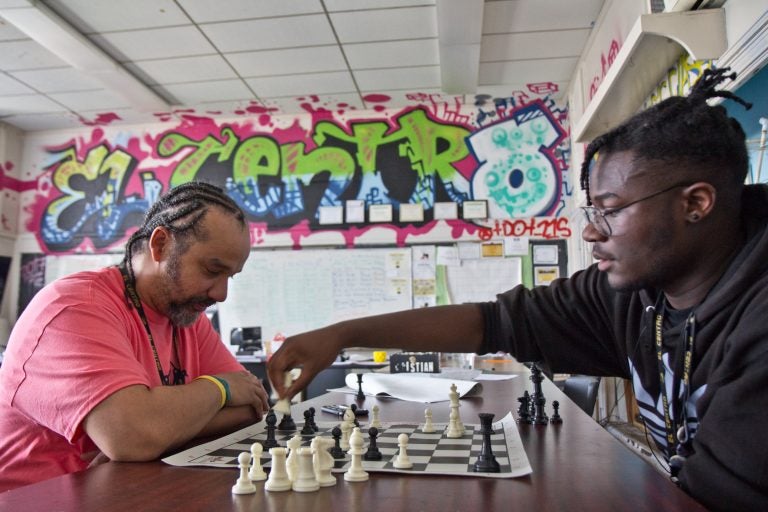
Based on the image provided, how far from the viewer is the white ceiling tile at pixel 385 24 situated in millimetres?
4320

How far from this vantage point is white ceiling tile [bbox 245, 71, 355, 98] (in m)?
5.41

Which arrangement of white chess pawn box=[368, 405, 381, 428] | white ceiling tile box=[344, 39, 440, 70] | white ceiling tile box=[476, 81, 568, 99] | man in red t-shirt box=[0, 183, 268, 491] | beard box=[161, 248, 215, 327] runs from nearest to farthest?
man in red t-shirt box=[0, 183, 268, 491], white chess pawn box=[368, 405, 381, 428], beard box=[161, 248, 215, 327], white ceiling tile box=[344, 39, 440, 70], white ceiling tile box=[476, 81, 568, 99]

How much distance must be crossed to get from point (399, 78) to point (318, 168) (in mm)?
1273

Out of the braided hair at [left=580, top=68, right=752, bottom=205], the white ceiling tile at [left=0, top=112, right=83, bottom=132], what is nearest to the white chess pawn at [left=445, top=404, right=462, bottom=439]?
the braided hair at [left=580, top=68, right=752, bottom=205]

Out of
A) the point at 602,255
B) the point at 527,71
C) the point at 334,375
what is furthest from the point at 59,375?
the point at 527,71

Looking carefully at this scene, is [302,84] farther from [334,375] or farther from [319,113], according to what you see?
[334,375]

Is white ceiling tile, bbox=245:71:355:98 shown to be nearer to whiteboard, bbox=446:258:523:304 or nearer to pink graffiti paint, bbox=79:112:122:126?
pink graffiti paint, bbox=79:112:122:126

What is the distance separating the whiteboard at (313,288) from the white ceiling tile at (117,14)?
8.00 ft

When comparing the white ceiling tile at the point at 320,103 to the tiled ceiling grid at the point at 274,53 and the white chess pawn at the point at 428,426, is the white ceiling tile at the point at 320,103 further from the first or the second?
the white chess pawn at the point at 428,426

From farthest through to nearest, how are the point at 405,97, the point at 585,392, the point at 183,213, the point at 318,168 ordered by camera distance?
the point at 318,168, the point at 405,97, the point at 585,392, the point at 183,213

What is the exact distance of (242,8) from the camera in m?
4.22

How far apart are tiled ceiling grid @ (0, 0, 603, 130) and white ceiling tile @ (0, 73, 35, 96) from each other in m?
0.02

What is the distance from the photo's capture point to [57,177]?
661cm

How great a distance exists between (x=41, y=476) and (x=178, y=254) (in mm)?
645
